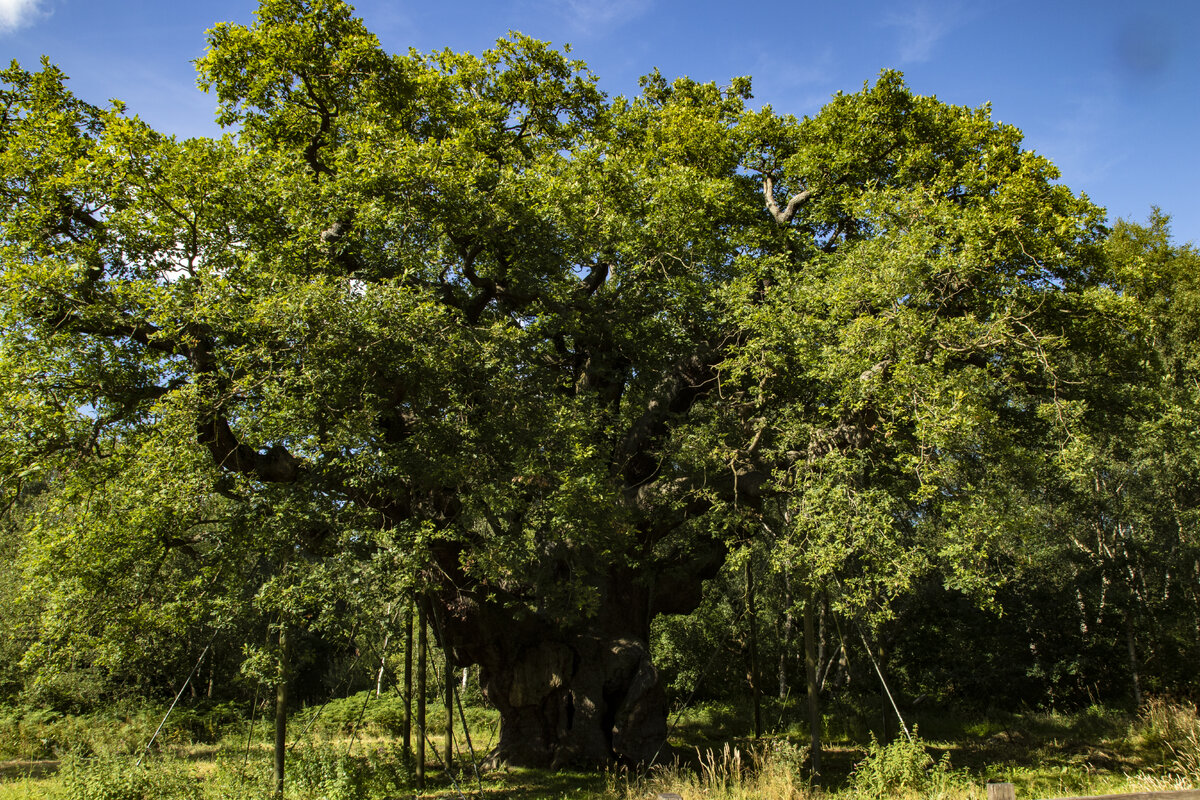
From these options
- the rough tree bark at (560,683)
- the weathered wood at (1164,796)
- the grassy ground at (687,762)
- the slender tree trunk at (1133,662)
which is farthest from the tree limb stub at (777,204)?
the slender tree trunk at (1133,662)

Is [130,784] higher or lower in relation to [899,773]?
higher

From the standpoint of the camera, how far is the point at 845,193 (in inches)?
500

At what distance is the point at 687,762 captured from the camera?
1124 cm

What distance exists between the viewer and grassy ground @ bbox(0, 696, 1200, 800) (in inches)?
323

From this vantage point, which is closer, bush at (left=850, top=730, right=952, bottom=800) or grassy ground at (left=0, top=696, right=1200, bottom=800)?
grassy ground at (left=0, top=696, right=1200, bottom=800)

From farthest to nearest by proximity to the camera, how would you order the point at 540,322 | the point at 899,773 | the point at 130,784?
the point at 540,322 < the point at 899,773 < the point at 130,784

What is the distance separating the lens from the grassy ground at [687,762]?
8203 mm

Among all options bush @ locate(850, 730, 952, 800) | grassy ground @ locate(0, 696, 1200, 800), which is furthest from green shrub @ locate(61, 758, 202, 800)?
bush @ locate(850, 730, 952, 800)

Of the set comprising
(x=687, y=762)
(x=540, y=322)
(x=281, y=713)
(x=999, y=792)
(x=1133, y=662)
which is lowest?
(x=1133, y=662)

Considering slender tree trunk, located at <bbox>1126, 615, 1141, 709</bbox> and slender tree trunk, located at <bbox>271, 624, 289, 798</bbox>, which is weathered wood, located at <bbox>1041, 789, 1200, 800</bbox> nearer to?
slender tree trunk, located at <bbox>271, 624, 289, 798</bbox>

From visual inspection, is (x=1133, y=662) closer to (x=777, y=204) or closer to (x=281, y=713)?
(x=777, y=204)

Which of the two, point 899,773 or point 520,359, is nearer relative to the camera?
point 899,773

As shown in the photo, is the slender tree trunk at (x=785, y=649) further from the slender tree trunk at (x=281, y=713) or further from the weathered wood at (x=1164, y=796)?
the weathered wood at (x=1164, y=796)

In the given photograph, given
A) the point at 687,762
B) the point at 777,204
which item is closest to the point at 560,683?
the point at 687,762
